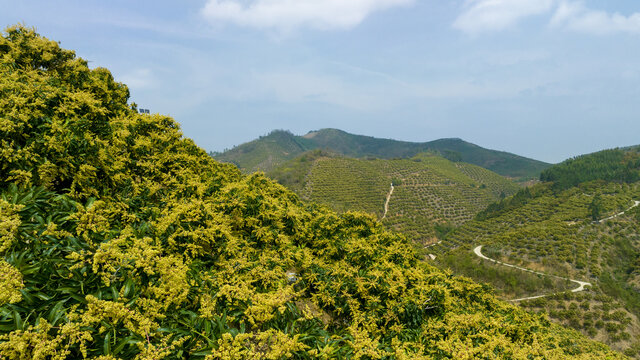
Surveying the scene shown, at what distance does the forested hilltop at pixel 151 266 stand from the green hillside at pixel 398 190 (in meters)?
53.1

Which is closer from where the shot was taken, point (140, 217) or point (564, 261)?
point (140, 217)

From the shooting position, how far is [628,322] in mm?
32562

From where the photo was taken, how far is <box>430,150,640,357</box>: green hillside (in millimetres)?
34000

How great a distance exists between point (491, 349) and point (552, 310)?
141 ft

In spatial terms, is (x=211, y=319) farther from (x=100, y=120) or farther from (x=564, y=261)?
(x=564, y=261)

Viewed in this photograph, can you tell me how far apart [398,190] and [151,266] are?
94706 mm

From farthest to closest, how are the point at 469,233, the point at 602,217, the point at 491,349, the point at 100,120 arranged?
the point at 469,233, the point at 602,217, the point at 100,120, the point at 491,349

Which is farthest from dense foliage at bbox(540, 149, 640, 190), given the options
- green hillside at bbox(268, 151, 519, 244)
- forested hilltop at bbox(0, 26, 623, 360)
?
forested hilltop at bbox(0, 26, 623, 360)

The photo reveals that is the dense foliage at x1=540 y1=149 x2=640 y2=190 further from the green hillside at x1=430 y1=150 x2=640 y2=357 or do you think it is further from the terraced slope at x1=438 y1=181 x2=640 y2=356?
the terraced slope at x1=438 y1=181 x2=640 y2=356

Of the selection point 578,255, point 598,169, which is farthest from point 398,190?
point 598,169

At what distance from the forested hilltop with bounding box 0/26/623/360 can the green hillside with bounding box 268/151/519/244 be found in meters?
53.1

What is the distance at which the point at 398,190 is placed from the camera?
3684 inches

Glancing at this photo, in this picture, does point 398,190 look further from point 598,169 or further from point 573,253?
point 598,169

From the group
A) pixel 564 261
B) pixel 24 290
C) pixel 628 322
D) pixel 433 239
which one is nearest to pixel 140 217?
pixel 24 290
